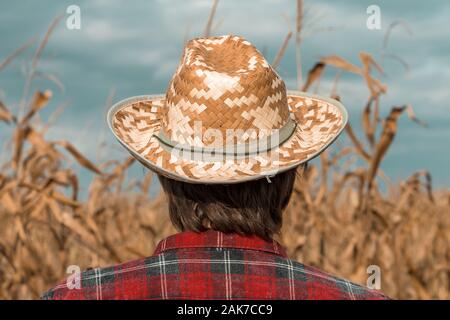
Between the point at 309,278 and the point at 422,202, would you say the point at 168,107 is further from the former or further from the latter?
the point at 422,202

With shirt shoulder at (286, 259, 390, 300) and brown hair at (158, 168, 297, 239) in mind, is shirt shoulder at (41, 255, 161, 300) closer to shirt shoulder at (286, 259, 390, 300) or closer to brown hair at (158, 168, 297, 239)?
brown hair at (158, 168, 297, 239)

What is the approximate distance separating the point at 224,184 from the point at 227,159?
0.19 metres

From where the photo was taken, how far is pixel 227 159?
2.26 meters

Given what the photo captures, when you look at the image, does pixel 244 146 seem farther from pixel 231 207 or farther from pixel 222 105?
pixel 231 207

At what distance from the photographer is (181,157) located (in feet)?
7.57

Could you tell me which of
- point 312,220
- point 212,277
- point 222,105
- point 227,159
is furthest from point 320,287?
point 312,220

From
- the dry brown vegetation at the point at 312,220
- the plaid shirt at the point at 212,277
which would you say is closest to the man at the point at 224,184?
the plaid shirt at the point at 212,277

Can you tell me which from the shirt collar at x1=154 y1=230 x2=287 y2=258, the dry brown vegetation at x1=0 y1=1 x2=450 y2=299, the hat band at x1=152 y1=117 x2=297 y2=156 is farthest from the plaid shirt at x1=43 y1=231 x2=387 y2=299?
the dry brown vegetation at x1=0 y1=1 x2=450 y2=299

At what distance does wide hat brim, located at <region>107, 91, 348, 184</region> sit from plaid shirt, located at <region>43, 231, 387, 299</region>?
17cm
